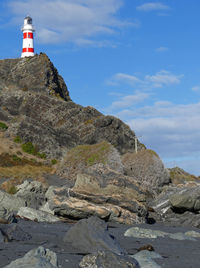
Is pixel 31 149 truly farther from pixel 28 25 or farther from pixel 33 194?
pixel 28 25

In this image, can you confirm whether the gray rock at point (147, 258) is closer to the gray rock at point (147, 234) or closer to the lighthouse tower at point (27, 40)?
the gray rock at point (147, 234)

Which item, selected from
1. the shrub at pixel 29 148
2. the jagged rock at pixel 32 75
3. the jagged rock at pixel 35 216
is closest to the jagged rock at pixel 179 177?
the shrub at pixel 29 148

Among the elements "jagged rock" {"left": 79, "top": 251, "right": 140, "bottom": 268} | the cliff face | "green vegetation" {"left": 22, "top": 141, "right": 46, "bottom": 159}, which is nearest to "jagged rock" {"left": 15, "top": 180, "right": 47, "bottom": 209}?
"jagged rock" {"left": 79, "top": 251, "right": 140, "bottom": 268}

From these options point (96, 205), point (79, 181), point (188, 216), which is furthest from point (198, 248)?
point (79, 181)

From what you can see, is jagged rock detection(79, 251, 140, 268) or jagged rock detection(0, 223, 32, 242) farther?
jagged rock detection(0, 223, 32, 242)

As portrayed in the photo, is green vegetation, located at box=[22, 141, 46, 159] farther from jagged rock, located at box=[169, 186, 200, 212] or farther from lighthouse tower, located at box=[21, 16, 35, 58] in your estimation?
lighthouse tower, located at box=[21, 16, 35, 58]

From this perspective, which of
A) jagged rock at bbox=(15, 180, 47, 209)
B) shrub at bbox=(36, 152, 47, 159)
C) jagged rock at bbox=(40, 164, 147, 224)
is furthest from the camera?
shrub at bbox=(36, 152, 47, 159)

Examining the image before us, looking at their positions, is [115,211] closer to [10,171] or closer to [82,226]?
[82,226]

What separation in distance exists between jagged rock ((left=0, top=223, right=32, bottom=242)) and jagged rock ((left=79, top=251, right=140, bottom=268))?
9.35 feet

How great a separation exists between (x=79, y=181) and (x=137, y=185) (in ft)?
10.5

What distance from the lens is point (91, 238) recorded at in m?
8.59

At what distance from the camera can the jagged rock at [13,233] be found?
29.4ft

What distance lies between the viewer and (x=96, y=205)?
51.9 ft

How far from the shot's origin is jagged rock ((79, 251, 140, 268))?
6293 mm
